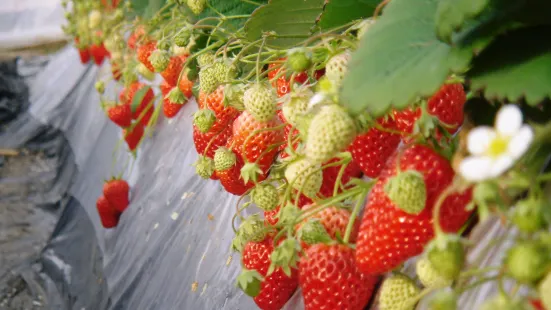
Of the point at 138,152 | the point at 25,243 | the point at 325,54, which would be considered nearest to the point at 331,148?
the point at 325,54

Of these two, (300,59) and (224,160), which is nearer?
(300,59)

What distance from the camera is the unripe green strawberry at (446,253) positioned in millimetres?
367

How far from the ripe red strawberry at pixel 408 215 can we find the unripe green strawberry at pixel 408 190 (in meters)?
0.02

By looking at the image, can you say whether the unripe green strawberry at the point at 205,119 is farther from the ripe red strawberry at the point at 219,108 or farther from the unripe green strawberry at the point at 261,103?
the unripe green strawberry at the point at 261,103

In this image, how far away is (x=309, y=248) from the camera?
0.61 m

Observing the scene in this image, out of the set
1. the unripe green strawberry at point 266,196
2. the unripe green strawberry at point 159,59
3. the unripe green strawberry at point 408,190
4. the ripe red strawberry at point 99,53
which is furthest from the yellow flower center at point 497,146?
Answer: the ripe red strawberry at point 99,53

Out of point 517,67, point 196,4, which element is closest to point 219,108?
point 196,4

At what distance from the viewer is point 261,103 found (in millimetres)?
677

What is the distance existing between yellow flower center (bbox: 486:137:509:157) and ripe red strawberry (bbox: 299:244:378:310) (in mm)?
269

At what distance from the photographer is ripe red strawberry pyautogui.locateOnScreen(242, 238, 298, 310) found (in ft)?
2.27

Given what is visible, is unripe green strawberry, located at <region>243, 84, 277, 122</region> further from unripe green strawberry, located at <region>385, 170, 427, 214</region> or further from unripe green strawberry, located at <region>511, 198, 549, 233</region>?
unripe green strawberry, located at <region>511, 198, 549, 233</region>

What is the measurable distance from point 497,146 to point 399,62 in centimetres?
13

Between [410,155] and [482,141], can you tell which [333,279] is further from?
[482,141]

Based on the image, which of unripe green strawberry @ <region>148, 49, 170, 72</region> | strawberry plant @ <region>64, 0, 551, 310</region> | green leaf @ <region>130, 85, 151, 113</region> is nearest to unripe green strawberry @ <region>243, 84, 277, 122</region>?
strawberry plant @ <region>64, 0, 551, 310</region>
